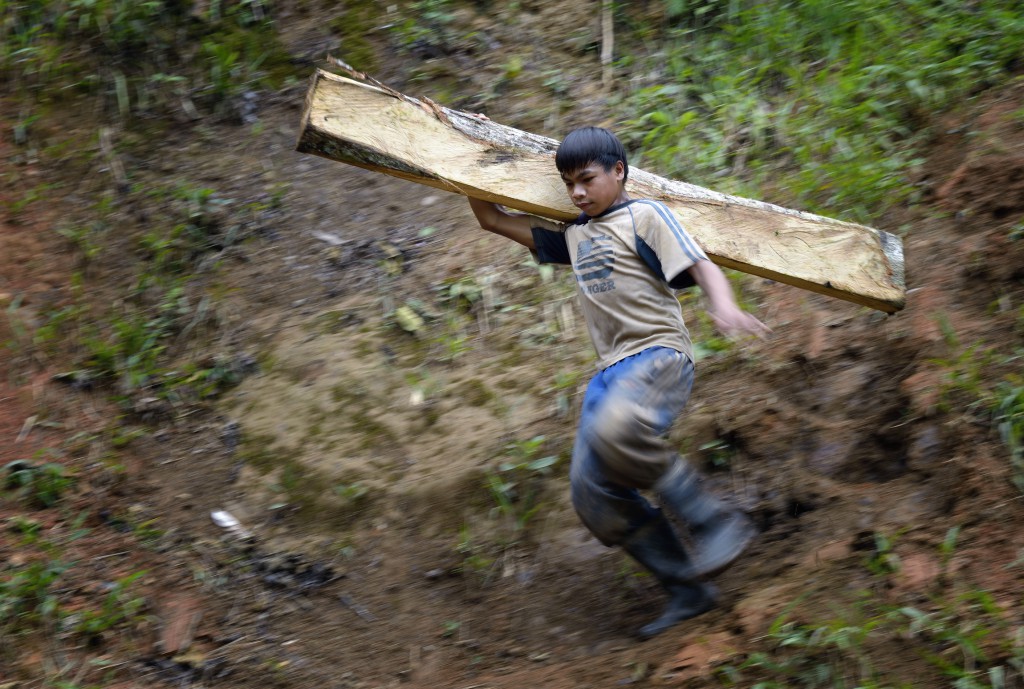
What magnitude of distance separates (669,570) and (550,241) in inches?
50.0

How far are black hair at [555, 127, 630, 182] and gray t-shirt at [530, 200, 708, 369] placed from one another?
0.19m

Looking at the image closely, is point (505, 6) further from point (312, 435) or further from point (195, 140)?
point (312, 435)

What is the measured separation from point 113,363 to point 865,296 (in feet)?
12.4

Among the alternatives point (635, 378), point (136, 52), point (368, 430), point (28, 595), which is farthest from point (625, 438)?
point (136, 52)

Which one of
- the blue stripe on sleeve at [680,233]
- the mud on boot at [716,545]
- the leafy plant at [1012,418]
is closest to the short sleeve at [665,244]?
the blue stripe on sleeve at [680,233]

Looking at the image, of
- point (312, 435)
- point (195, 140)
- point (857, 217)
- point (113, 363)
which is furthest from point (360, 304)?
point (857, 217)

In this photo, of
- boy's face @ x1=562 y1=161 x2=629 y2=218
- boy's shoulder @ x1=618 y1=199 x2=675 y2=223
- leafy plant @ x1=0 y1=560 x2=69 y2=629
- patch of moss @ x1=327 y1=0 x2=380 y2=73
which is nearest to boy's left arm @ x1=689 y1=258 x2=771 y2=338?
boy's shoulder @ x1=618 y1=199 x2=675 y2=223

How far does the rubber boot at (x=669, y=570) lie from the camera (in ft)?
10.6

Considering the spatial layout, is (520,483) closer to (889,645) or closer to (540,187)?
(540,187)

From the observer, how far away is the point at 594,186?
3.12 m

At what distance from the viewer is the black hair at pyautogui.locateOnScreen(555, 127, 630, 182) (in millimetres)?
3072

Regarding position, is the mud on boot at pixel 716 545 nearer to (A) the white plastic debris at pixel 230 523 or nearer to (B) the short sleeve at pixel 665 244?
(B) the short sleeve at pixel 665 244

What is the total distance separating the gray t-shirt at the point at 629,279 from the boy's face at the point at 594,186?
0.05 m

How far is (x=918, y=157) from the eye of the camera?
4.70 m
